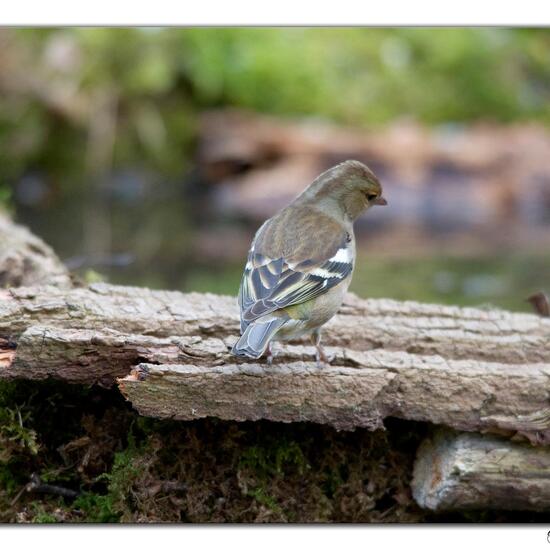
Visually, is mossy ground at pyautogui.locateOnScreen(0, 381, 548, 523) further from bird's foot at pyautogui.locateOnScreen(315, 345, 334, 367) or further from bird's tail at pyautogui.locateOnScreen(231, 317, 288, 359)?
bird's tail at pyautogui.locateOnScreen(231, 317, 288, 359)

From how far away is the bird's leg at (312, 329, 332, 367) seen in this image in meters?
4.56

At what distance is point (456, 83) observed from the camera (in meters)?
15.6

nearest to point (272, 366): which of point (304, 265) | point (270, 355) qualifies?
point (270, 355)

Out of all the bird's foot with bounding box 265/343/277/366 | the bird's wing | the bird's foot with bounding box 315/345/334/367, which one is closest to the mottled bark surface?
the bird's wing

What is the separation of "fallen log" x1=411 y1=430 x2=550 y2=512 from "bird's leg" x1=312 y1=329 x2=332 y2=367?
2.27 feet

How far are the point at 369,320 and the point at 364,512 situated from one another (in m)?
1.07

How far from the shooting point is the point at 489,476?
439cm

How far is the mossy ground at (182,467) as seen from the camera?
14.4ft

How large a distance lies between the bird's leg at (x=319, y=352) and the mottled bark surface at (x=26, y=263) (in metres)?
1.55

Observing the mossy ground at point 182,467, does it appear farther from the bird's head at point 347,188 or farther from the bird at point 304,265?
the bird's head at point 347,188

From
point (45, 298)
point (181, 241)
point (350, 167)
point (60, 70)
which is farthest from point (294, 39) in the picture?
point (45, 298)

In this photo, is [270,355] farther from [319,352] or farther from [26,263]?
[26,263]

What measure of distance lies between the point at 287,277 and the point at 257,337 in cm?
51

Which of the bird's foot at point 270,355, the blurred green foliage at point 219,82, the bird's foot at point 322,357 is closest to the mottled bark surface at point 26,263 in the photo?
the bird's foot at point 270,355
